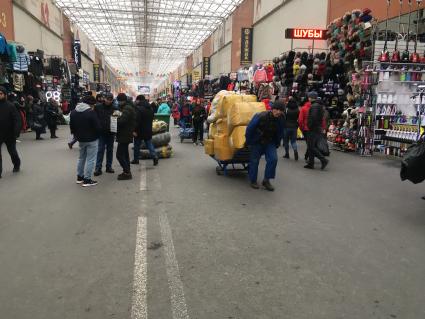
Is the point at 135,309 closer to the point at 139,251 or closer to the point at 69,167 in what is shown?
the point at 139,251

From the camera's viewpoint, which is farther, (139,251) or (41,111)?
(41,111)

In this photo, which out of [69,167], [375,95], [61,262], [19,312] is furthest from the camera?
[375,95]

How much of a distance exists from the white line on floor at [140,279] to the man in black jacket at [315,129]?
552 cm

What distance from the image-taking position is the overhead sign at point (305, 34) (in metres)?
15.6

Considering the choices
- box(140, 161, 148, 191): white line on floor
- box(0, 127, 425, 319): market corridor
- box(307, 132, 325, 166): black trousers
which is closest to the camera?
box(0, 127, 425, 319): market corridor

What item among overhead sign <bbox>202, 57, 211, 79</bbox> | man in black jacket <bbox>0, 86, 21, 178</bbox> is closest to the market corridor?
man in black jacket <bbox>0, 86, 21, 178</bbox>

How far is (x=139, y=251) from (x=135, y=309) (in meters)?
1.19

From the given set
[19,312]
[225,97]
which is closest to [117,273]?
[19,312]

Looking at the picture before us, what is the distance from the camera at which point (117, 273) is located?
12.4 feet

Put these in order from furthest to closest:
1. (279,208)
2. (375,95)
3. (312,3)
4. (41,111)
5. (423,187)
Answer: (312,3)
(41,111)
(375,95)
(423,187)
(279,208)

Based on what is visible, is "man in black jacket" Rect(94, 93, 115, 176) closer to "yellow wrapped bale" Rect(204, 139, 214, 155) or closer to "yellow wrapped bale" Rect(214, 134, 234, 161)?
"yellow wrapped bale" Rect(204, 139, 214, 155)

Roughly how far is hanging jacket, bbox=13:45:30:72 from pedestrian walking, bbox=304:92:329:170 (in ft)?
40.4

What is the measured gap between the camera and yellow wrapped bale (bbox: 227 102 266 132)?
769cm

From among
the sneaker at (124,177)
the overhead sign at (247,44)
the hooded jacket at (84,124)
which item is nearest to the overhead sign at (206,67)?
the overhead sign at (247,44)
